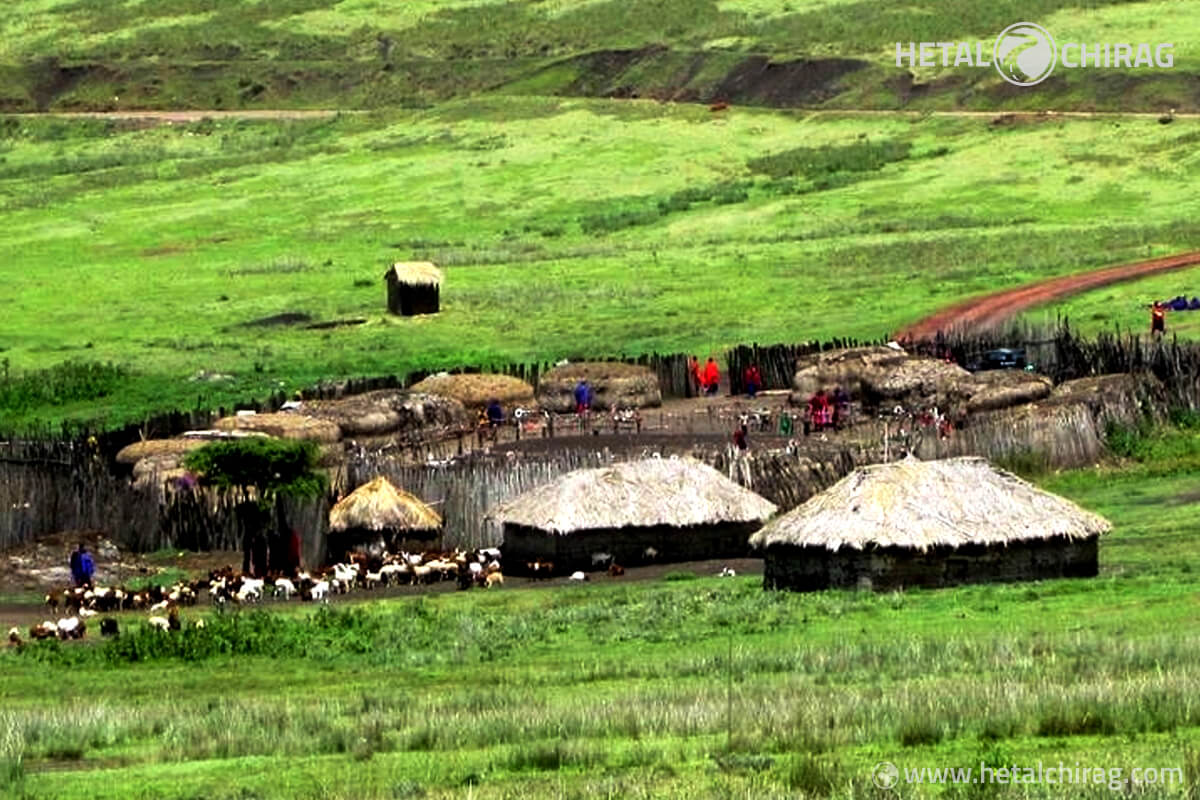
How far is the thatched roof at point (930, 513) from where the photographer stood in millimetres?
39094

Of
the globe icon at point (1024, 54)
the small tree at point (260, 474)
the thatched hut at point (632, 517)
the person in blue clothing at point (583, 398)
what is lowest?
the thatched hut at point (632, 517)

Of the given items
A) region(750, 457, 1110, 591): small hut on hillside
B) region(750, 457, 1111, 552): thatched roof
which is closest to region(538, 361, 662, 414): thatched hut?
region(750, 457, 1111, 552): thatched roof

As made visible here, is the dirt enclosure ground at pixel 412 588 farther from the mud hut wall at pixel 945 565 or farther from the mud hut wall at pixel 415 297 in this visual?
the mud hut wall at pixel 415 297

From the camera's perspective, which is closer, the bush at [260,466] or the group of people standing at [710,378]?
the bush at [260,466]

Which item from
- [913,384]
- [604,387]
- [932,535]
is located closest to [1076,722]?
[932,535]

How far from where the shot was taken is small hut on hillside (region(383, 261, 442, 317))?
76000mm

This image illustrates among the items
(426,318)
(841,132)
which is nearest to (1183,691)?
(426,318)

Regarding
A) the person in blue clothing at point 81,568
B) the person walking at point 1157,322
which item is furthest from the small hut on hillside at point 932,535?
the person walking at point 1157,322

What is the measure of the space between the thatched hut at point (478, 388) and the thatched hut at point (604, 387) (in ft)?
1.50

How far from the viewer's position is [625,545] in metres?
45.6

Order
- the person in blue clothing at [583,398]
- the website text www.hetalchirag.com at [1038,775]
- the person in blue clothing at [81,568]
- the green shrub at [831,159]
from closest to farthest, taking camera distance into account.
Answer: the website text www.hetalchirag.com at [1038,775] → the person in blue clothing at [81,568] → the person in blue clothing at [583,398] → the green shrub at [831,159]

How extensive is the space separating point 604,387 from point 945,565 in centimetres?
2079

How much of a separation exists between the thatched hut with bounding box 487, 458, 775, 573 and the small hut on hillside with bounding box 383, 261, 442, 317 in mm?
29982

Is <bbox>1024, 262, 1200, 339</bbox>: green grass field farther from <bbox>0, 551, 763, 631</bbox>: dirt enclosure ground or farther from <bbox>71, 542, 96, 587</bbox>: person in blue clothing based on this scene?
<bbox>71, 542, 96, 587</bbox>: person in blue clothing
